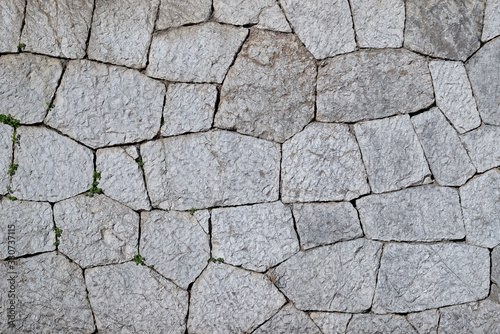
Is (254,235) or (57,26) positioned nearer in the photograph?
(57,26)

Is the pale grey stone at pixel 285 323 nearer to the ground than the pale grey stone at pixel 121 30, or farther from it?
nearer to the ground

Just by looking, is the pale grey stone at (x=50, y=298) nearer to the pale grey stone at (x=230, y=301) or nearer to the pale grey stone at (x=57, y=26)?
the pale grey stone at (x=230, y=301)

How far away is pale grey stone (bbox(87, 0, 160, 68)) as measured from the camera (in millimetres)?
2719

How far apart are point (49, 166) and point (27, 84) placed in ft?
1.65

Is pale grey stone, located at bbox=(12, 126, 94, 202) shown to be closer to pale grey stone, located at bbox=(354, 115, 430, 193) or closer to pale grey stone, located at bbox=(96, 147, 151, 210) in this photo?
pale grey stone, located at bbox=(96, 147, 151, 210)

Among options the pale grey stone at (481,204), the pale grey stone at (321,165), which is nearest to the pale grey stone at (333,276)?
the pale grey stone at (321,165)

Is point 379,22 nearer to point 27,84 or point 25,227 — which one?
point 27,84

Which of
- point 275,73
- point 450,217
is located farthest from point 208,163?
point 450,217

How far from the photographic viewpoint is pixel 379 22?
2771 millimetres

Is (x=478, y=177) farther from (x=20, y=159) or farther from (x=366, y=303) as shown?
(x=20, y=159)

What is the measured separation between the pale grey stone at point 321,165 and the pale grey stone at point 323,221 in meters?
0.06

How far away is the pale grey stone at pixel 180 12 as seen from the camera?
2.75 m

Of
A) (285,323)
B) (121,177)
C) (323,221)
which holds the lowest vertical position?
(285,323)

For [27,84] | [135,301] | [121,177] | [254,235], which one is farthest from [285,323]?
[27,84]
